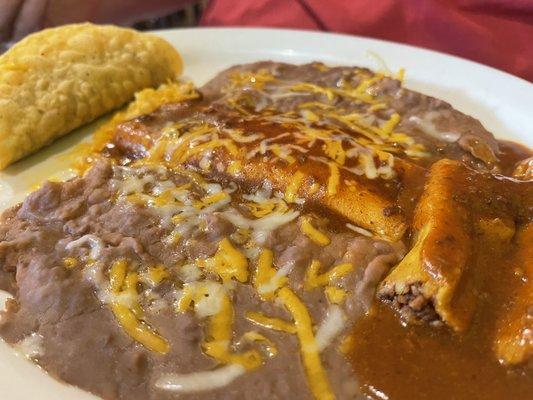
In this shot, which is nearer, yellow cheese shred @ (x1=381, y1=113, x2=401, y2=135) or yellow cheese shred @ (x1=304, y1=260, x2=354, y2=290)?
yellow cheese shred @ (x1=304, y1=260, x2=354, y2=290)

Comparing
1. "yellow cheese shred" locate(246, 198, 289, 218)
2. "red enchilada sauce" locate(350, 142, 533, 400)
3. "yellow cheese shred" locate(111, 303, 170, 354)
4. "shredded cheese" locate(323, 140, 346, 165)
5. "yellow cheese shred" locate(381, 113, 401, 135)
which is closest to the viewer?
"red enchilada sauce" locate(350, 142, 533, 400)

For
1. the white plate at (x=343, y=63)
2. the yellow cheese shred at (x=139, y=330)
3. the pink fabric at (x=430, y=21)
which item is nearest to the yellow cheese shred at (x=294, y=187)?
the yellow cheese shred at (x=139, y=330)

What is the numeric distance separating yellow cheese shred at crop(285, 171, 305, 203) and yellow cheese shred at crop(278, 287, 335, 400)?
36 cm

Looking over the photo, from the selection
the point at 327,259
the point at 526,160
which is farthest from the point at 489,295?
the point at 526,160

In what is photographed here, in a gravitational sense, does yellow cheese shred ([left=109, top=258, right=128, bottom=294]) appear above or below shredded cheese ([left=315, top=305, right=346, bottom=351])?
above

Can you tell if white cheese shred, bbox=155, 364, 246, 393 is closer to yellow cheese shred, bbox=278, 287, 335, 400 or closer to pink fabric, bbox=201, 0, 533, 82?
yellow cheese shred, bbox=278, 287, 335, 400

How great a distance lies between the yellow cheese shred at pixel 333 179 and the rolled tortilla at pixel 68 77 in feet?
3.53

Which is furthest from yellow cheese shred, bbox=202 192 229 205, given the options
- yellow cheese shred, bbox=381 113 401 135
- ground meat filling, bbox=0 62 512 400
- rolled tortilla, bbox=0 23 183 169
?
rolled tortilla, bbox=0 23 183 169

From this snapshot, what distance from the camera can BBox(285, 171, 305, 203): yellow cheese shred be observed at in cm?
178

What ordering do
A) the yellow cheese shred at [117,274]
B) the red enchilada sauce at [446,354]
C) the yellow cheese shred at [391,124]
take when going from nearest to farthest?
the red enchilada sauce at [446,354]
the yellow cheese shred at [117,274]
the yellow cheese shred at [391,124]

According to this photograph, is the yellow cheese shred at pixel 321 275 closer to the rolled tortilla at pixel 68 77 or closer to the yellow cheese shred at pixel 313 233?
the yellow cheese shred at pixel 313 233

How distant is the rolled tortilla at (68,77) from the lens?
7.06ft

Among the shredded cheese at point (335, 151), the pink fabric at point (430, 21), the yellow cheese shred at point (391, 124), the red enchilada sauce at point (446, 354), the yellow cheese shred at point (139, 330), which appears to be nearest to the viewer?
the red enchilada sauce at point (446, 354)

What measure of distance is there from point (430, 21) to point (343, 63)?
0.53 m
